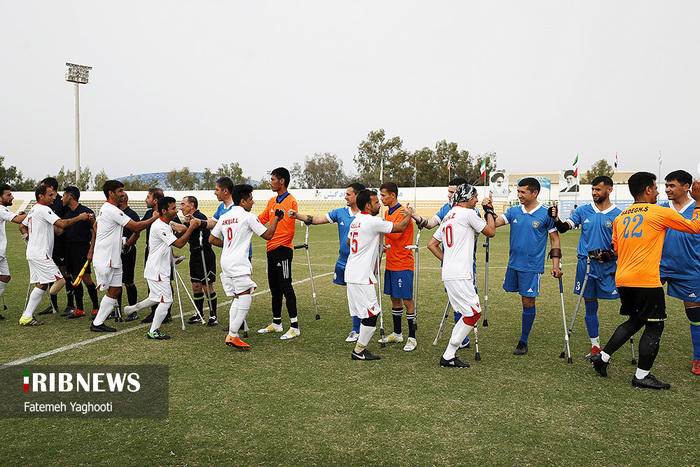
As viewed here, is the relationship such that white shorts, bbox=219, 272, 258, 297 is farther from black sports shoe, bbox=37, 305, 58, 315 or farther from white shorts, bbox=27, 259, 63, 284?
black sports shoe, bbox=37, 305, 58, 315

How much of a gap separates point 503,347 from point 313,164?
4083 inches

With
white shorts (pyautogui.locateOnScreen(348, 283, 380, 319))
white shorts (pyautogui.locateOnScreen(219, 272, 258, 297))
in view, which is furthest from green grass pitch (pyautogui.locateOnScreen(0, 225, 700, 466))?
white shorts (pyautogui.locateOnScreen(219, 272, 258, 297))

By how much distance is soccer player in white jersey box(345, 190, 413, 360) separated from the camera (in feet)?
19.6

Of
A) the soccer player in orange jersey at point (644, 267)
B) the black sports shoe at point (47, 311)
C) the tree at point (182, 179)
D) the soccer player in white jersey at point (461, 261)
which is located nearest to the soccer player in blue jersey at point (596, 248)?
the soccer player in orange jersey at point (644, 267)

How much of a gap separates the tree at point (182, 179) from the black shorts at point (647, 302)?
9970cm

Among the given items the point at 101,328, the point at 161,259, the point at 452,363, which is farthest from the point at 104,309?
the point at 452,363

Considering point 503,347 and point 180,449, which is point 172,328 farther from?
point 503,347

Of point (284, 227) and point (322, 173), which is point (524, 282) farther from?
point (322, 173)

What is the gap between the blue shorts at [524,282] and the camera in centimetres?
623

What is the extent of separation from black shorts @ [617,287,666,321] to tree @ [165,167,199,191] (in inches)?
3925

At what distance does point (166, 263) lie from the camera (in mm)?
7098

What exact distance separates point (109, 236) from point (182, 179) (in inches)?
3804

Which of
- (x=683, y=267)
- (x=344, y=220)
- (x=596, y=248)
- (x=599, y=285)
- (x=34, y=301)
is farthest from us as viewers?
(x=34, y=301)

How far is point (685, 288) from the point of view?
5711mm
